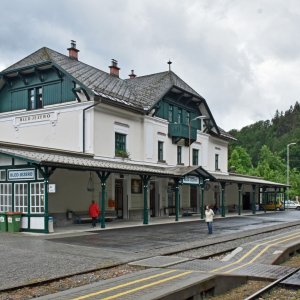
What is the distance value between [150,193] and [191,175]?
141 inches

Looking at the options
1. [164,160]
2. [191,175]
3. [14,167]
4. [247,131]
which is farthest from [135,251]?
[247,131]

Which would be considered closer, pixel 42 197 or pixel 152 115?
pixel 42 197

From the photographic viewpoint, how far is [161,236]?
2003 centimetres

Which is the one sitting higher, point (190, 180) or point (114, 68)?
point (114, 68)

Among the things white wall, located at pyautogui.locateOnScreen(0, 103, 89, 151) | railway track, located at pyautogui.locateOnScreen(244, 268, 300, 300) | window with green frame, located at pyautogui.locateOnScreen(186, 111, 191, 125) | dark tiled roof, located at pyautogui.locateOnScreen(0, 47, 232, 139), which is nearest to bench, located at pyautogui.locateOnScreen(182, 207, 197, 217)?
window with green frame, located at pyautogui.locateOnScreen(186, 111, 191, 125)

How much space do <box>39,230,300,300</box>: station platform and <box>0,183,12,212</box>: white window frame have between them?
10.5 metres

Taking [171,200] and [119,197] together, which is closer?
[119,197]

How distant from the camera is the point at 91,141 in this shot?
2753cm

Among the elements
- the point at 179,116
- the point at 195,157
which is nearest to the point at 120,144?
the point at 179,116

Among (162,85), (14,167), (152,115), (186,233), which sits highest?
(162,85)

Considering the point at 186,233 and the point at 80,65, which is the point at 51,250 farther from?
the point at 80,65

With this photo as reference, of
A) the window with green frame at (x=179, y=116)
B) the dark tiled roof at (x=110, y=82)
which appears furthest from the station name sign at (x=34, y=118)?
the window with green frame at (x=179, y=116)

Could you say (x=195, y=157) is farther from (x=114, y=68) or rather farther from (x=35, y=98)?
(x=35, y=98)

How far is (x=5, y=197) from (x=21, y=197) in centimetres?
111
